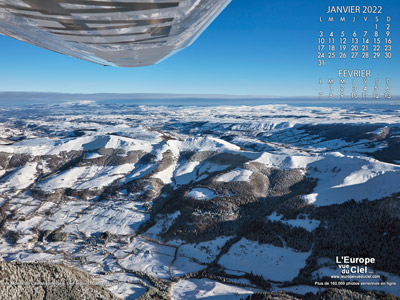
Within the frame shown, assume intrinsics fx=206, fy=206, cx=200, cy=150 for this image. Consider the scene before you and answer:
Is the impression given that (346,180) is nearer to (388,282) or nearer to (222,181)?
(388,282)

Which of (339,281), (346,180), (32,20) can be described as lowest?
(339,281)

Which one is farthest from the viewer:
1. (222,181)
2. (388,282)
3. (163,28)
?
(222,181)

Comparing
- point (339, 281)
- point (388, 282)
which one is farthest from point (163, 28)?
point (388, 282)

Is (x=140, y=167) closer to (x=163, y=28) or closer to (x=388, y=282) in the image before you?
(x=388, y=282)

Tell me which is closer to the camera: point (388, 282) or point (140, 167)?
point (388, 282)

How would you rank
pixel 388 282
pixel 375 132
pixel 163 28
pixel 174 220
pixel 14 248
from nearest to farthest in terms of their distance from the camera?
pixel 163 28
pixel 388 282
pixel 14 248
pixel 174 220
pixel 375 132

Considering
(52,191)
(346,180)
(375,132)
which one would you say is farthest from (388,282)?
(375,132)

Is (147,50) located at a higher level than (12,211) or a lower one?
higher
